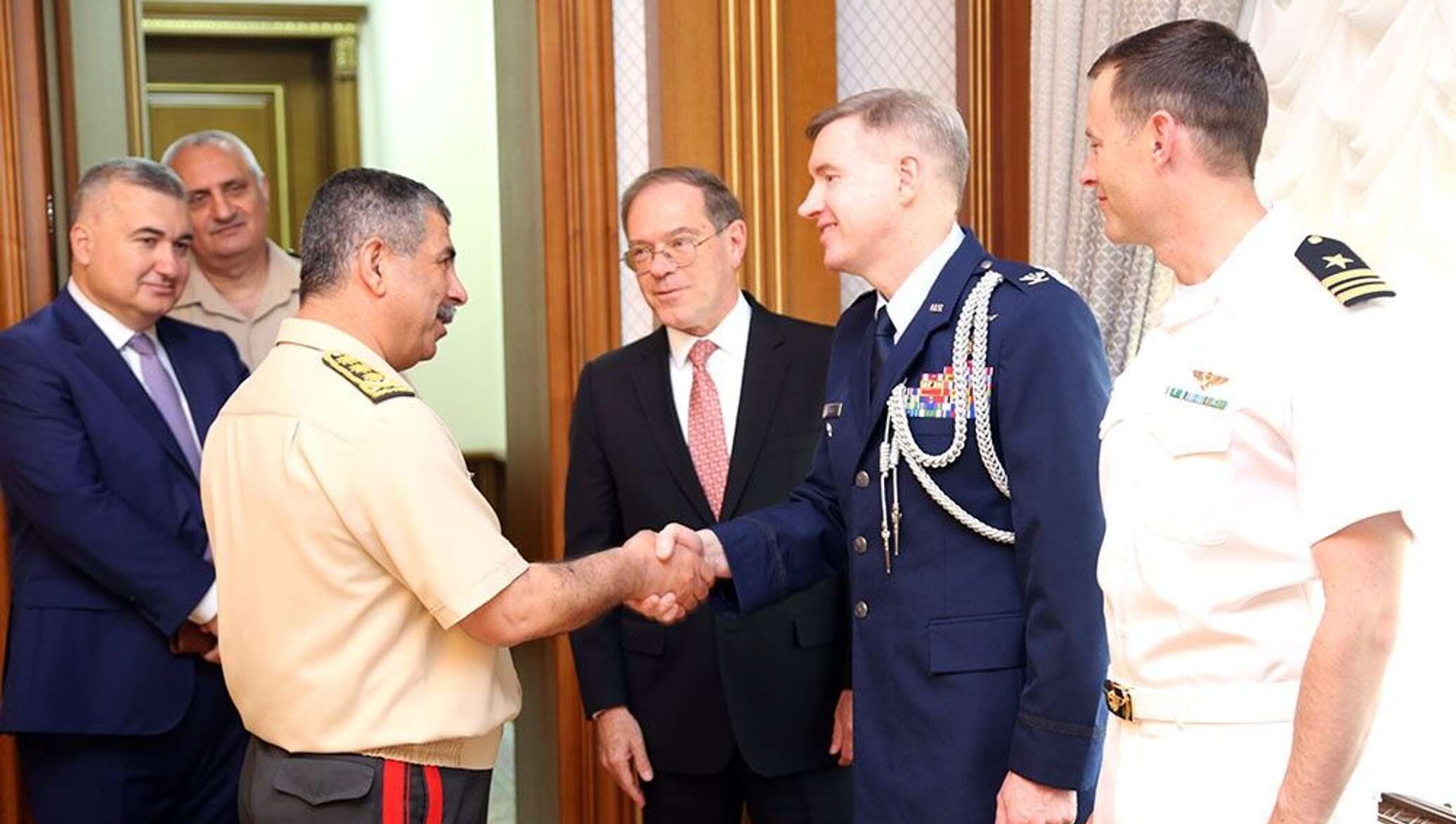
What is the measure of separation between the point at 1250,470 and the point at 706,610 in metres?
1.41

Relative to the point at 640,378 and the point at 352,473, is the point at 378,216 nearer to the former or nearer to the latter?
the point at 352,473

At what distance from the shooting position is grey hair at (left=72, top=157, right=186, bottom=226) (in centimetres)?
337

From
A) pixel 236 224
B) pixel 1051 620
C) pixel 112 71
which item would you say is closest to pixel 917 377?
pixel 1051 620

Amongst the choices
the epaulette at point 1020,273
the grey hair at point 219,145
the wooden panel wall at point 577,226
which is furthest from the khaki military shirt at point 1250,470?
the grey hair at point 219,145

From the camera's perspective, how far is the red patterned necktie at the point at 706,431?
3105mm

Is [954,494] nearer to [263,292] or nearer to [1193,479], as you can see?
[1193,479]

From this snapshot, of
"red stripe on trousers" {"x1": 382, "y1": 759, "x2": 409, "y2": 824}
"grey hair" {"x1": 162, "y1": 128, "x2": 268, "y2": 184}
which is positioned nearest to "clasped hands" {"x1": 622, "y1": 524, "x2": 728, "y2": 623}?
"red stripe on trousers" {"x1": 382, "y1": 759, "x2": 409, "y2": 824}

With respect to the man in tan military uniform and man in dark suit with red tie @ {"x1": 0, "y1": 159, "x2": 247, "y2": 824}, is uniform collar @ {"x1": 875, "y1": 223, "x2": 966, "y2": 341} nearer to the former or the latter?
the man in tan military uniform

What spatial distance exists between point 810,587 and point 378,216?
1030 millimetres

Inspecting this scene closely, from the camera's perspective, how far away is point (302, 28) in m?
7.55

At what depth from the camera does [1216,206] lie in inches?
74.8

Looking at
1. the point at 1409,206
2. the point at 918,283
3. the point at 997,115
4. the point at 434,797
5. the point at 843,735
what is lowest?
the point at 843,735

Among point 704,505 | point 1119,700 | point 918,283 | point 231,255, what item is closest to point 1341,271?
point 1119,700

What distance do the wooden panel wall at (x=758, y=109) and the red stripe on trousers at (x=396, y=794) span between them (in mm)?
1876
